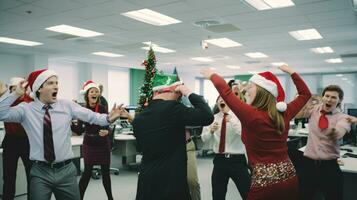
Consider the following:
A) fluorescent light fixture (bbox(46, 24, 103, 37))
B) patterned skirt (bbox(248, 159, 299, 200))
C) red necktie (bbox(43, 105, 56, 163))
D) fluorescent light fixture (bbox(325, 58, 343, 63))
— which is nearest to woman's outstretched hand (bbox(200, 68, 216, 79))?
patterned skirt (bbox(248, 159, 299, 200))

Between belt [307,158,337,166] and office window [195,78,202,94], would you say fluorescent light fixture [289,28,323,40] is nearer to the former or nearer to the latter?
belt [307,158,337,166]

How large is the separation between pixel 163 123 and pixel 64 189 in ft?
3.43

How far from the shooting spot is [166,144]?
6.21 ft

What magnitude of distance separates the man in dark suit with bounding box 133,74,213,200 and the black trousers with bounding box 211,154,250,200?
1.02 metres

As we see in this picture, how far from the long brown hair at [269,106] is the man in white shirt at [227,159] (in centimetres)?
106

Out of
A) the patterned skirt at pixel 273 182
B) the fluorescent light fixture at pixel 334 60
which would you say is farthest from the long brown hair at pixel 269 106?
the fluorescent light fixture at pixel 334 60

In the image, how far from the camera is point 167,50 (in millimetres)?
10070

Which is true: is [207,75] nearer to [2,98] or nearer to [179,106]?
[179,106]

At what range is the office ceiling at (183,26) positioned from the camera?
539 centimetres

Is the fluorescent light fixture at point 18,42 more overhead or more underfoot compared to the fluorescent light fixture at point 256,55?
more overhead

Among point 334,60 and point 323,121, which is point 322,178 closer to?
point 323,121

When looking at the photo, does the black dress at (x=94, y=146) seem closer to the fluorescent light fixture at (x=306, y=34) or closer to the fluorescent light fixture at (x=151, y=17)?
the fluorescent light fixture at (x=151, y=17)

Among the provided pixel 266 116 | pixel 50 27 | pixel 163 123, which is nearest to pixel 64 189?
pixel 163 123

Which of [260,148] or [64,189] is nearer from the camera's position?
[260,148]
